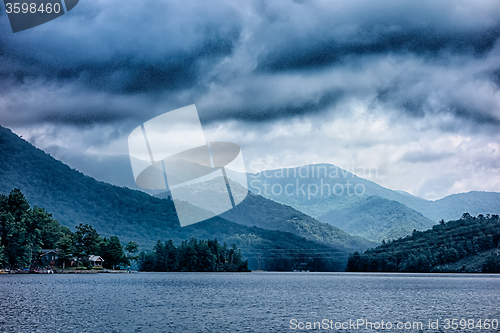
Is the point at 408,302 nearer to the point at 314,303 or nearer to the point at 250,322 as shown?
Answer: the point at 314,303

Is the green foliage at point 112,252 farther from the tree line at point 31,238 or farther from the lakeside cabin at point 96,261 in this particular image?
the lakeside cabin at point 96,261

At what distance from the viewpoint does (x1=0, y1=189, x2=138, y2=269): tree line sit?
412 feet

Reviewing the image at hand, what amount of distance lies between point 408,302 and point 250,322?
30.3 m

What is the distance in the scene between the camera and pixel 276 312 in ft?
158

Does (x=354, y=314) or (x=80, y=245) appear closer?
(x=354, y=314)

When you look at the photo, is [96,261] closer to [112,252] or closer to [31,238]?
[112,252]

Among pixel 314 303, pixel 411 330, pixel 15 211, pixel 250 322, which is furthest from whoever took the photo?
pixel 15 211

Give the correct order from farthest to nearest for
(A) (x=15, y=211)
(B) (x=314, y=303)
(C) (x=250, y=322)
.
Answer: (A) (x=15, y=211), (B) (x=314, y=303), (C) (x=250, y=322)

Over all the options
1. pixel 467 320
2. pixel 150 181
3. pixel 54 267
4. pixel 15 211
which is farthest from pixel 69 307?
pixel 54 267

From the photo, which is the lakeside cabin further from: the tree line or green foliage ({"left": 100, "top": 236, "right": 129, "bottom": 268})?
green foliage ({"left": 100, "top": 236, "right": 129, "bottom": 268})

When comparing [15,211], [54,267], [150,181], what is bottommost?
[54,267]

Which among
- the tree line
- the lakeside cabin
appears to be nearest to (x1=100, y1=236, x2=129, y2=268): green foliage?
the tree line

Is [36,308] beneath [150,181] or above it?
beneath

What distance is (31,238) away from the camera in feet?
436
